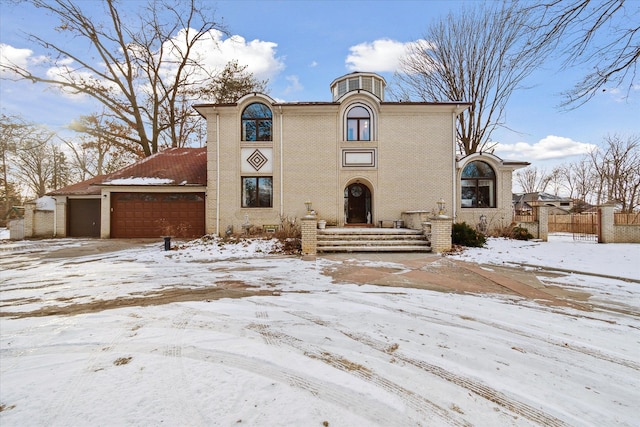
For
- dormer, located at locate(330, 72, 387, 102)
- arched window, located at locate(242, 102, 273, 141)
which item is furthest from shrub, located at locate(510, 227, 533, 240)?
arched window, located at locate(242, 102, 273, 141)

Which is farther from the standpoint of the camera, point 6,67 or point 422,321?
point 6,67

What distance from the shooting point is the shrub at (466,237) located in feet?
35.4

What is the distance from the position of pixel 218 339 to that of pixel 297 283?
8.87 feet

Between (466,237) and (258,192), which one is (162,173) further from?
(466,237)

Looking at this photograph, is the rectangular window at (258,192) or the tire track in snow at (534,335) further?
the rectangular window at (258,192)

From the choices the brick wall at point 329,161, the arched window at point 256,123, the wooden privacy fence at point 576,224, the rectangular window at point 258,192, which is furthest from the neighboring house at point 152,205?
the wooden privacy fence at point 576,224

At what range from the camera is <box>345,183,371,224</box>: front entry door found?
15055mm

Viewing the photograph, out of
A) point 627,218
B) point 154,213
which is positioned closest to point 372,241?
point 154,213

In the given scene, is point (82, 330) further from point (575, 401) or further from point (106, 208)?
point (106, 208)

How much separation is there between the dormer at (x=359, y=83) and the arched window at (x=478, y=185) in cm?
631

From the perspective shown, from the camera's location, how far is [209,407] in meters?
2.01

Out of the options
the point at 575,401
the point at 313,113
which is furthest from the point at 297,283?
the point at 313,113

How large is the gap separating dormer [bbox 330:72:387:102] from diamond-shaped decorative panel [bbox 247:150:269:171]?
5832 mm

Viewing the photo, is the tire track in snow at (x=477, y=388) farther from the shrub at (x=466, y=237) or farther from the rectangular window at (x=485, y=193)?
the rectangular window at (x=485, y=193)
